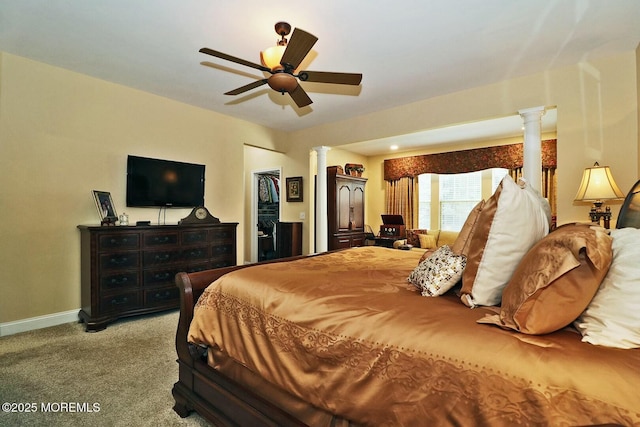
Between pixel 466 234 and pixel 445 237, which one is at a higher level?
pixel 466 234

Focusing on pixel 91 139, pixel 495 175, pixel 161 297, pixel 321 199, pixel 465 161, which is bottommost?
pixel 161 297

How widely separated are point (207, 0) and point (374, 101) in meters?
2.46

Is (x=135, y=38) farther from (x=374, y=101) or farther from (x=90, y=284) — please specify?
(x=374, y=101)

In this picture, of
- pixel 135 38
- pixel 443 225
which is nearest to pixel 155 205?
pixel 135 38

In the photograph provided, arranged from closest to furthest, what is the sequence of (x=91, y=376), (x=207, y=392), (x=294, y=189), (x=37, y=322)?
(x=207, y=392) → (x=91, y=376) → (x=37, y=322) → (x=294, y=189)

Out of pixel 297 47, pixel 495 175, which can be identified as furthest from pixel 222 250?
pixel 495 175

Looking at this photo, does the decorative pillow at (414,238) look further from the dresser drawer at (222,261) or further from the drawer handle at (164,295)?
the drawer handle at (164,295)

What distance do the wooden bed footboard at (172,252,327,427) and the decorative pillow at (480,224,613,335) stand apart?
974mm

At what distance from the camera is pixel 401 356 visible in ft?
3.47

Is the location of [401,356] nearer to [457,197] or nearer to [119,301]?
[119,301]

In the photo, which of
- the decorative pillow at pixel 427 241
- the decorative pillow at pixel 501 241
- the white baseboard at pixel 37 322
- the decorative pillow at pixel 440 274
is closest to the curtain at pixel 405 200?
the decorative pillow at pixel 427 241

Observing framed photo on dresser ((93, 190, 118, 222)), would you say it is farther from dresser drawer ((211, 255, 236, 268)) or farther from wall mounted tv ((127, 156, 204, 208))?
dresser drawer ((211, 255, 236, 268))

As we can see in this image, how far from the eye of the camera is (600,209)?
112 inches

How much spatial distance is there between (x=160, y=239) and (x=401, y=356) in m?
3.25
